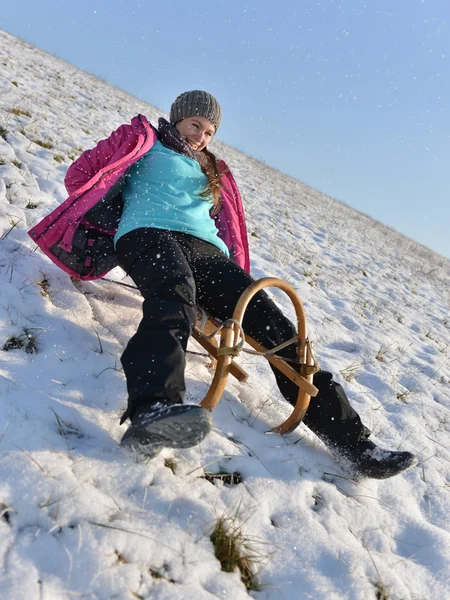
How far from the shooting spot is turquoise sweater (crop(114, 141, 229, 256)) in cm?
269

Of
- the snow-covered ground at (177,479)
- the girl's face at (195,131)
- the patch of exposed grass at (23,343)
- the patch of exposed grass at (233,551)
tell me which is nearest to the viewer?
the snow-covered ground at (177,479)

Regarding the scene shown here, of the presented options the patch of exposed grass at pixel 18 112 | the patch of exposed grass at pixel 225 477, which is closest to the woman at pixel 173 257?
the patch of exposed grass at pixel 225 477

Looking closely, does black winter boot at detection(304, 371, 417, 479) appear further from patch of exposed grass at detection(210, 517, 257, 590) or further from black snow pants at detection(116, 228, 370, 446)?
patch of exposed grass at detection(210, 517, 257, 590)

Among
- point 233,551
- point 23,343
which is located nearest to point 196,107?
point 23,343

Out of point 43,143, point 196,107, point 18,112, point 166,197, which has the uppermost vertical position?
point 196,107

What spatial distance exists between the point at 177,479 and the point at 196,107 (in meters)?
2.54

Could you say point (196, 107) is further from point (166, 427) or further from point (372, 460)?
point (372, 460)

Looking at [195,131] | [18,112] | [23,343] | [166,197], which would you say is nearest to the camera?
[23,343]

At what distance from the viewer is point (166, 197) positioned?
9.26ft

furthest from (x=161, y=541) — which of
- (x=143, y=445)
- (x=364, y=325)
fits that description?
(x=364, y=325)

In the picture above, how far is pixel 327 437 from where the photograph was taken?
7.98 feet

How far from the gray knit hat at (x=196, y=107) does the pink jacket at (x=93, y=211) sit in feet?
1.30

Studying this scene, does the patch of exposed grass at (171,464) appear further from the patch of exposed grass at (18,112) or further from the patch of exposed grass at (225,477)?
the patch of exposed grass at (18,112)

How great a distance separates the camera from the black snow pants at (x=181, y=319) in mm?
1831
